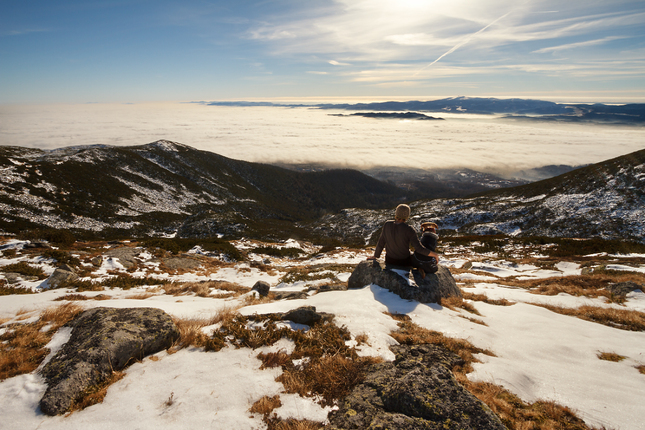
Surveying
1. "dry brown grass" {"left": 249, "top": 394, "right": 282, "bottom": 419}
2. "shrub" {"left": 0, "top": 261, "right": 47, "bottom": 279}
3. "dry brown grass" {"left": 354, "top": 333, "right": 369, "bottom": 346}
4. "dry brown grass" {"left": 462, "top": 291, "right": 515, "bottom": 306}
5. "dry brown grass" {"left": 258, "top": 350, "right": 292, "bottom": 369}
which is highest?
"dry brown grass" {"left": 249, "top": 394, "right": 282, "bottom": 419}

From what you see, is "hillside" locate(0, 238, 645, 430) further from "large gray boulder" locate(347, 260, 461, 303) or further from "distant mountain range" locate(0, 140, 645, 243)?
"distant mountain range" locate(0, 140, 645, 243)

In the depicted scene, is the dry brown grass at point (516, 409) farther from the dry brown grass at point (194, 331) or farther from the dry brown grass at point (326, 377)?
the dry brown grass at point (194, 331)

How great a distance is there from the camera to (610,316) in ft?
25.6

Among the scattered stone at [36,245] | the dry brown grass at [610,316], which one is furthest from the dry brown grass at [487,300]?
the scattered stone at [36,245]

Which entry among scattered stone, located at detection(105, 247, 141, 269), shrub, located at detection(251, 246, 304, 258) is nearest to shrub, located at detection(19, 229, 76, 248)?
scattered stone, located at detection(105, 247, 141, 269)

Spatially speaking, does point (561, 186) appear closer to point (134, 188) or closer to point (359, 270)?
point (359, 270)

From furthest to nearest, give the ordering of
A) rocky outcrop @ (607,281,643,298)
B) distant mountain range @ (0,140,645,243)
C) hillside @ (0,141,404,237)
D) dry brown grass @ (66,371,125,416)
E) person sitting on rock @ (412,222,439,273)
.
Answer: hillside @ (0,141,404,237)
distant mountain range @ (0,140,645,243)
rocky outcrop @ (607,281,643,298)
person sitting on rock @ (412,222,439,273)
dry brown grass @ (66,371,125,416)

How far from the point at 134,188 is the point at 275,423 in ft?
352

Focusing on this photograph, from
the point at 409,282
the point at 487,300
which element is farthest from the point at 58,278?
the point at 487,300

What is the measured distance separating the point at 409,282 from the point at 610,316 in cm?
591

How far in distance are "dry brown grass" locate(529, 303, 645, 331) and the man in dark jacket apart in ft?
15.4

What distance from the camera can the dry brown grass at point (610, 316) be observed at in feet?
23.8

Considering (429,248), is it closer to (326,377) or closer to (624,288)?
(326,377)

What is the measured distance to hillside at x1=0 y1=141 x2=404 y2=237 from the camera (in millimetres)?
59188
